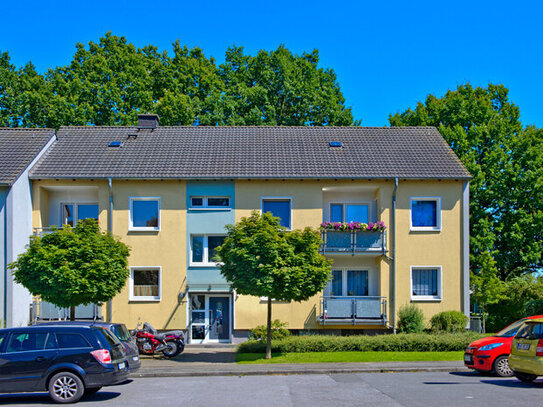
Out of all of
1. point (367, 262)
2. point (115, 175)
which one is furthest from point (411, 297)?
point (115, 175)

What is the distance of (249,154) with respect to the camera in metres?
28.2

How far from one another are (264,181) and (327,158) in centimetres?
304

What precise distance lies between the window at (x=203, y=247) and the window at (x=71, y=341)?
1254 centimetres

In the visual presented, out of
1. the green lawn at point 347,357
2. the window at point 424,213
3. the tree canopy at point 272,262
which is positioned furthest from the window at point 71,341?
the window at point 424,213

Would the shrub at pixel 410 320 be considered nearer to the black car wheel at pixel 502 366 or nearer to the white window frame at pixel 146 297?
the black car wheel at pixel 502 366

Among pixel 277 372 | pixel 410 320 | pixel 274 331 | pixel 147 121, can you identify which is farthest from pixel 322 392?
pixel 147 121

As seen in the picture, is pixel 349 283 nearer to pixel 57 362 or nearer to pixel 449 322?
pixel 449 322

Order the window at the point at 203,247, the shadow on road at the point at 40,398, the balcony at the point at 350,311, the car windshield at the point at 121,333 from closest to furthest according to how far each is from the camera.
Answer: the shadow on road at the point at 40,398, the car windshield at the point at 121,333, the balcony at the point at 350,311, the window at the point at 203,247

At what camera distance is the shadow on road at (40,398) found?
14.4m

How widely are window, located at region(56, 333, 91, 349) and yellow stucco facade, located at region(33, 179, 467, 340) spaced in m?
12.0

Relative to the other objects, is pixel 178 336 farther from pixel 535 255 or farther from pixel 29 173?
pixel 535 255

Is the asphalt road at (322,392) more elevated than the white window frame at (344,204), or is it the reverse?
the white window frame at (344,204)

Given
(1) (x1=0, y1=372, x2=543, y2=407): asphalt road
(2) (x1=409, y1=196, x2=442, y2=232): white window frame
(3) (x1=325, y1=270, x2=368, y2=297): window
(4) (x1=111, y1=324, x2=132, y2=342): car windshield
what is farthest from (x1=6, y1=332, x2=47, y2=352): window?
(2) (x1=409, y1=196, x2=442, y2=232): white window frame

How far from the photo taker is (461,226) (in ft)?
88.9
